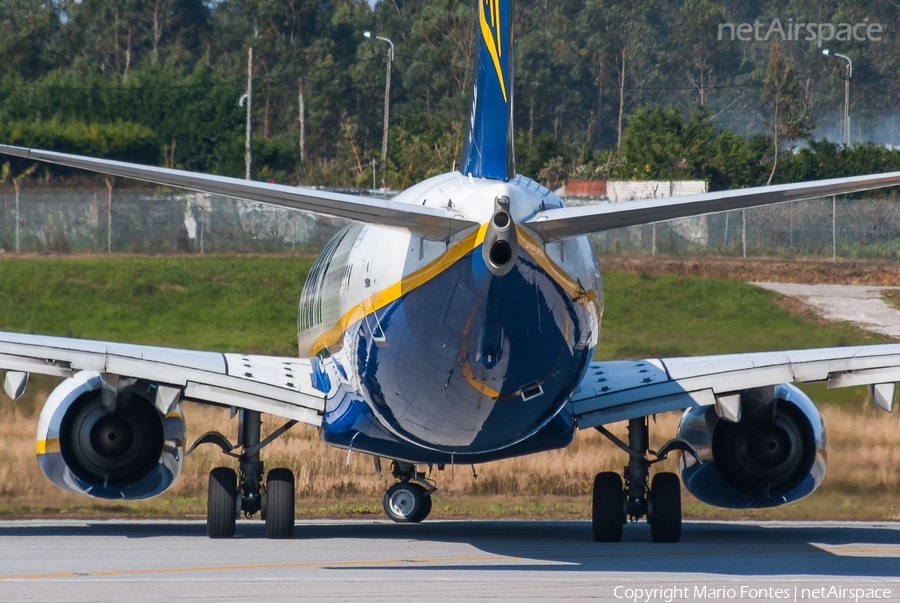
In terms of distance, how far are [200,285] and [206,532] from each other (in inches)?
1052

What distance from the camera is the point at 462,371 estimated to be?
11.8m

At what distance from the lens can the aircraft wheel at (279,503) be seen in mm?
15961

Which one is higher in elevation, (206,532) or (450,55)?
(450,55)

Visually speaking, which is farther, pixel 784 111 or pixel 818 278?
pixel 784 111

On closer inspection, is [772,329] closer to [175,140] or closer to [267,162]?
[267,162]

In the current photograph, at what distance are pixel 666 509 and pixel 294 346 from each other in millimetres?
23321

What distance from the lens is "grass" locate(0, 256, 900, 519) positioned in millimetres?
21594

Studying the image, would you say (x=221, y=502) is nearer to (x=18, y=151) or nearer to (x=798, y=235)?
(x=18, y=151)

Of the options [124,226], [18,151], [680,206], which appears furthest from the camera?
[124,226]

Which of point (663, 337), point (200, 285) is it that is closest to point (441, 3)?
point (200, 285)

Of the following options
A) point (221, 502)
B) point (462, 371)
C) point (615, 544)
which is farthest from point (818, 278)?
point (462, 371)

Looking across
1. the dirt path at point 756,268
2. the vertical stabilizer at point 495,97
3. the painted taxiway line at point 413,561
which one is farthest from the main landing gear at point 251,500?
the dirt path at point 756,268

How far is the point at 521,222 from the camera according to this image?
10742mm

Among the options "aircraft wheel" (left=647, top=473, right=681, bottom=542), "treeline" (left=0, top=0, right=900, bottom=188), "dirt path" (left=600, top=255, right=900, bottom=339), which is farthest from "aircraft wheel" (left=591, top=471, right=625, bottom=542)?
"treeline" (left=0, top=0, right=900, bottom=188)
